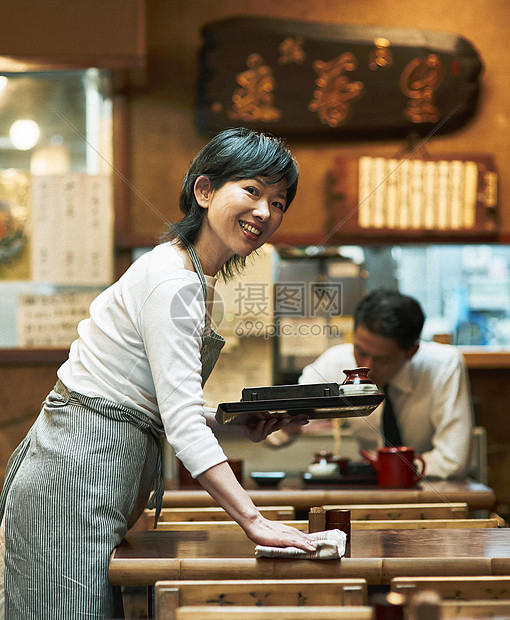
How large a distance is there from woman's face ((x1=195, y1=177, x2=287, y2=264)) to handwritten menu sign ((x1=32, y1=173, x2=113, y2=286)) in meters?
2.39

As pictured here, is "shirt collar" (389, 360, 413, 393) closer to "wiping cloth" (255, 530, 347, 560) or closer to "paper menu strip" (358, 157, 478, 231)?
"paper menu strip" (358, 157, 478, 231)

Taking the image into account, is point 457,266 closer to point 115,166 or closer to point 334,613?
point 115,166

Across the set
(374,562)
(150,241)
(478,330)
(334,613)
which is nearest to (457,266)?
(478,330)

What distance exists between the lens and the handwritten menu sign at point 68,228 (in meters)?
3.91

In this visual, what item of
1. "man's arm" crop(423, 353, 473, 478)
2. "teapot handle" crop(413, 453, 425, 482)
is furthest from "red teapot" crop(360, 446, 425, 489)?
"man's arm" crop(423, 353, 473, 478)

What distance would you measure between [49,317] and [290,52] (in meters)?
1.84

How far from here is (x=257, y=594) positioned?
50.4 inches

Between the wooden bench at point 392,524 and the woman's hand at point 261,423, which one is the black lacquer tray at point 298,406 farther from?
the wooden bench at point 392,524

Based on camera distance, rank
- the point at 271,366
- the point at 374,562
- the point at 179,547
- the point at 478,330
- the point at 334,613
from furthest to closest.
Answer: the point at 478,330 < the point at 271,366 < the point at 179,547 < the point at 374,562 < the point at 334,613

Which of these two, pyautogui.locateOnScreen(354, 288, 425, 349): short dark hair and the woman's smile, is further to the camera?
pyautogui.locateOnScreen(354, 288, 425, 349): short dark hair

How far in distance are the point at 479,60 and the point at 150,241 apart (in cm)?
191

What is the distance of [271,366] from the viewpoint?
4.09 meters

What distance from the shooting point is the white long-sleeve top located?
1.46m

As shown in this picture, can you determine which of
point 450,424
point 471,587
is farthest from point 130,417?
point 450,424
